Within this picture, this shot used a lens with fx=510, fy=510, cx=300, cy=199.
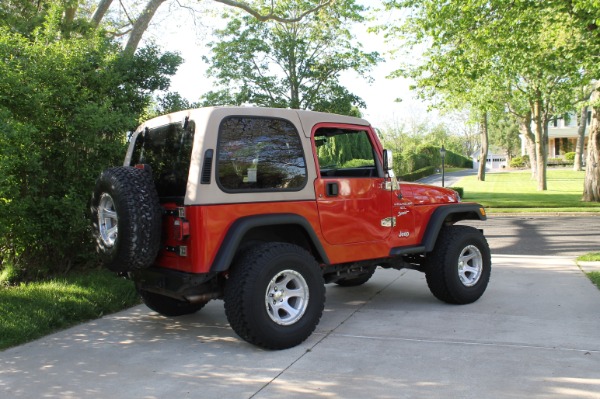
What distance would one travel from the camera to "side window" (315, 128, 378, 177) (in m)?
5.21

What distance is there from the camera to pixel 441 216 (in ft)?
18.3

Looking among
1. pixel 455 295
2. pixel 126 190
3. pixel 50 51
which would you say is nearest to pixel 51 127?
pixel 50 51

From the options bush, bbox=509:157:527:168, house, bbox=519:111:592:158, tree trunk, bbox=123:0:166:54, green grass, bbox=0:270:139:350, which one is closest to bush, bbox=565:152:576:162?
house, bbox=519:111:592:158

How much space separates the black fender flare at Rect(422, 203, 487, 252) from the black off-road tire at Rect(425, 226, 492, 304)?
17 cm

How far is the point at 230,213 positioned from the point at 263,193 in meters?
0.38

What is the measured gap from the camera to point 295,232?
4.78m

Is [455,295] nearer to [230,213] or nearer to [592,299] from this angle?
[592,299]

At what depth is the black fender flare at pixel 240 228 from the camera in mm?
4027

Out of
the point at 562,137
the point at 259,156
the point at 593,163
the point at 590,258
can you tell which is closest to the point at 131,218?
the point at 259,156

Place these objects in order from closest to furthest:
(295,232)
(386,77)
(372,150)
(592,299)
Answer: (295,232)
(372,150)
(592,299)
(386,77)

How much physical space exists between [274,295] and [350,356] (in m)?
0.80

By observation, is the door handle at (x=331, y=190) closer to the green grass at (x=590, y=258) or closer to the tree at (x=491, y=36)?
the green grass at (x=590, y=258)

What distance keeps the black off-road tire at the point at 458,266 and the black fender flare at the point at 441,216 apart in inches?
6.6

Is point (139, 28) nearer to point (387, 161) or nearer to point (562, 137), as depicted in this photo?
point (387, 161)
